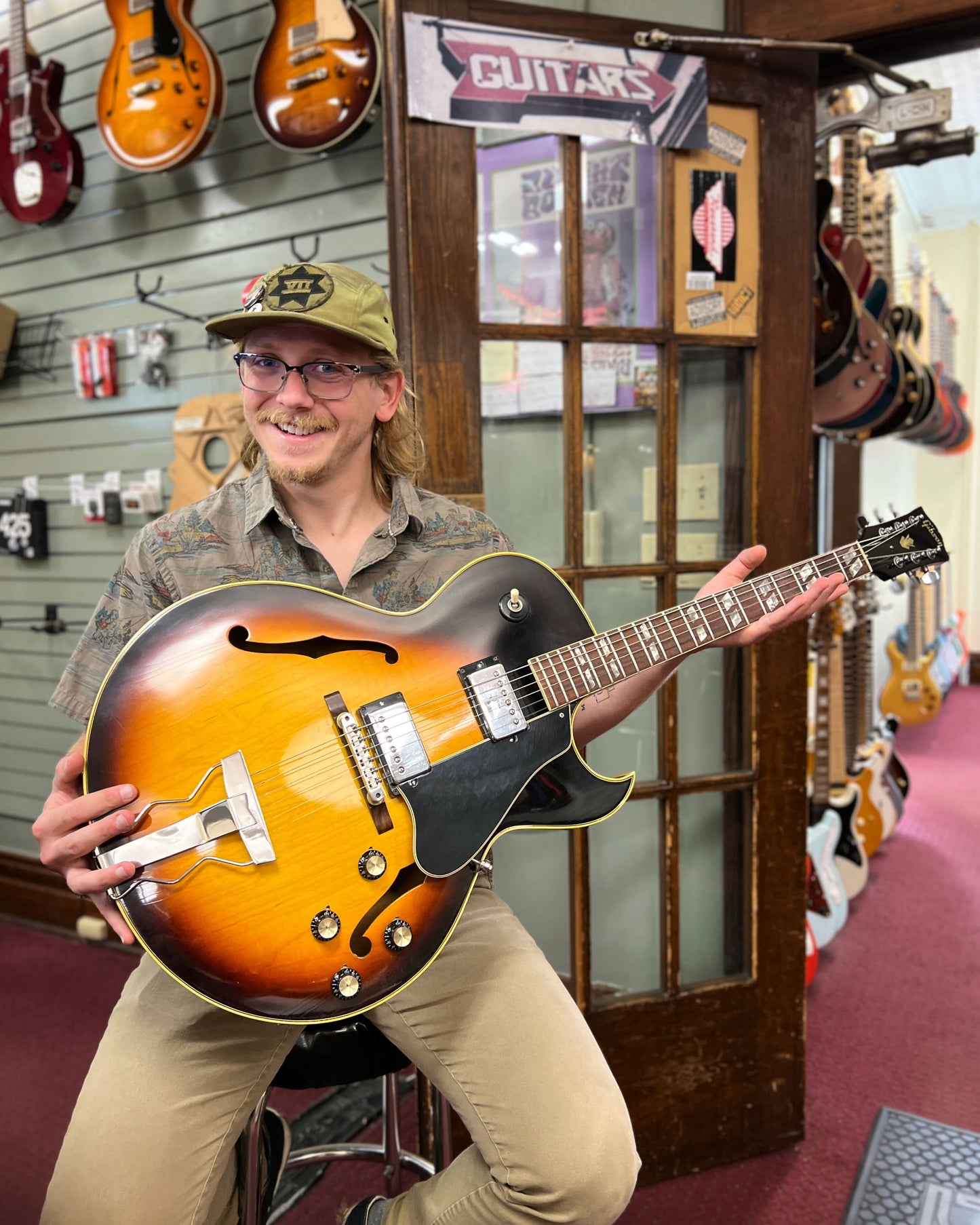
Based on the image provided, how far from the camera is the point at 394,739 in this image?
1.13 meters

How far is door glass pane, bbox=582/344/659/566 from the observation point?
183cm

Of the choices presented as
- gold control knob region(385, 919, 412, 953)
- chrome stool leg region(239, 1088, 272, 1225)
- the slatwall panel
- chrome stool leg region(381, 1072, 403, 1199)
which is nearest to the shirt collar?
gold control knob region(385, 919, 412, 953)

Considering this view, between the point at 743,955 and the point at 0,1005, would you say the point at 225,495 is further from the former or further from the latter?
the point at 0,1005

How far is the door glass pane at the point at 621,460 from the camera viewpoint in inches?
72.2

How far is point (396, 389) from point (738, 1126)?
1691 mm

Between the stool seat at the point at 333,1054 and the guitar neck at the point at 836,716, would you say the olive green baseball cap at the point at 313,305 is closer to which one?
the stool seat at the point at 333,1054

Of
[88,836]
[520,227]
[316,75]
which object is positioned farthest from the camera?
[316,75]

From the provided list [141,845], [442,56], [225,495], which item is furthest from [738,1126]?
[442,56]

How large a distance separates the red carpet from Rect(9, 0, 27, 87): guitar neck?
2770 mm

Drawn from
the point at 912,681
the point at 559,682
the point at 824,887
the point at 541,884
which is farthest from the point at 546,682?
the point at 912,681

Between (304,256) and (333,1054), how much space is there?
204cm

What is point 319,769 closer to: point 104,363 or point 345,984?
point 345,984

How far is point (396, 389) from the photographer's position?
57.6 inches

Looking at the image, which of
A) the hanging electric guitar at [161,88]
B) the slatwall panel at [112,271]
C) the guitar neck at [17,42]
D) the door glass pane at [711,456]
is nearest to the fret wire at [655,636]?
the door glass pane at [711,456]
